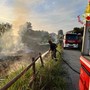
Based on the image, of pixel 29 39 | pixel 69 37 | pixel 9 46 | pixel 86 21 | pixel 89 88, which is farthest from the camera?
pixel 29 39

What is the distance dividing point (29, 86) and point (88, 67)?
3749 mm

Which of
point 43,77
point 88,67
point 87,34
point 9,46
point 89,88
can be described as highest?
point 87,34

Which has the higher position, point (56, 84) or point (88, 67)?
point (88, 67)

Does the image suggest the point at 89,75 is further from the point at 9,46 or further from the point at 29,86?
the point at 9,46

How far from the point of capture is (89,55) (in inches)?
249

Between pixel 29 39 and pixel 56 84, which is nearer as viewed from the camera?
pixel 56 84

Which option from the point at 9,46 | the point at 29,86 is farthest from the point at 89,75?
the point at 9,46

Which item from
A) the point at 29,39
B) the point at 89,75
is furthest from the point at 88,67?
the point at 29,39

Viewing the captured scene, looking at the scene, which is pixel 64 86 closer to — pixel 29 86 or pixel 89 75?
pixel 29 86

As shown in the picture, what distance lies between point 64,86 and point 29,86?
8.68 feet

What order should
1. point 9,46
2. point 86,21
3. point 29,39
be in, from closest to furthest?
point 86,21, point 9,46, point 29,39

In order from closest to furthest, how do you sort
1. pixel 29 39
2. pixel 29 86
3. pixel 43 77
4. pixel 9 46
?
pixel 29 86, pixel 43 77, pixel 9 46, pixel 29 39

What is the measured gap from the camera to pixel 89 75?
5.26 metres

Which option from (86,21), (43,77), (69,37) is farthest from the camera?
(69,37)
